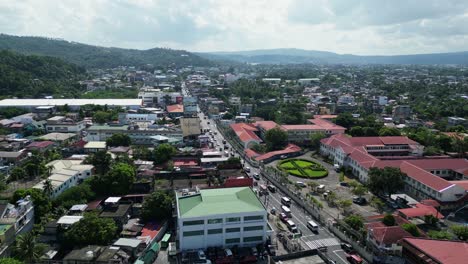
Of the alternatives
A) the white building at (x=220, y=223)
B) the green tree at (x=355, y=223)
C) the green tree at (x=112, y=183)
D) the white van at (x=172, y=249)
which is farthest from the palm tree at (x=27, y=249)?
the green tree at (x=355, y=223)

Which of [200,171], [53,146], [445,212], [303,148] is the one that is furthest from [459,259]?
[53,146]

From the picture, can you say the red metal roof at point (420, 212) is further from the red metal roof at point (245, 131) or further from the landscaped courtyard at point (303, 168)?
the red metal roof at point (245, 131)

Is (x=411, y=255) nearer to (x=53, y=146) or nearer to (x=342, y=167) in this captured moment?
(x=342, y=167)

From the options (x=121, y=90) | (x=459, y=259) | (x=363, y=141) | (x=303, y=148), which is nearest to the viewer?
(x=459, y=259)

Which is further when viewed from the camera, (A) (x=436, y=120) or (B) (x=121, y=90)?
(B) (x=121, y=90)

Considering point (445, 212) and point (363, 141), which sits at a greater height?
point (363, 141)

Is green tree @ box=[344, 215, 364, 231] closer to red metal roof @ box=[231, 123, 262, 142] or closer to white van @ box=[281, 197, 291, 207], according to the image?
white van @ box=[281, 197, 291, 207]

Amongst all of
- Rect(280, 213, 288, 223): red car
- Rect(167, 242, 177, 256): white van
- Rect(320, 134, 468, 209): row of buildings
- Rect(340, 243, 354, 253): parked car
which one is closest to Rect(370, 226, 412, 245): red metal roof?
Rect(340, 243, 354, 253): parked car
